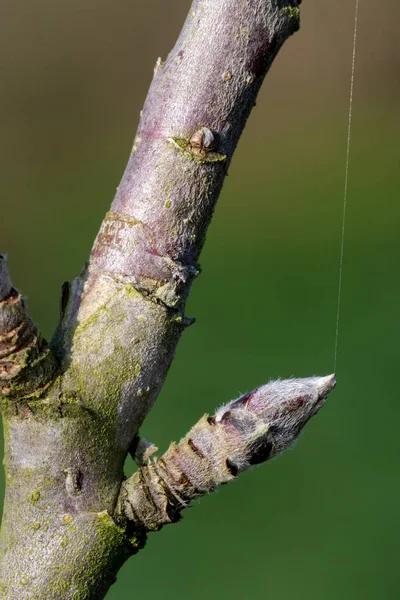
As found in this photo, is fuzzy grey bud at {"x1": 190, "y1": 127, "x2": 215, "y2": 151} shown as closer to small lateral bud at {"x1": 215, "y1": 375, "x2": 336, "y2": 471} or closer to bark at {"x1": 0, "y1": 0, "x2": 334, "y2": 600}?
bark at {"x1": 0, "y1": 0, "x2": 334, "y2": 600}

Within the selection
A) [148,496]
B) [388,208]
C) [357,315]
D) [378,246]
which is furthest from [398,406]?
[148,496]

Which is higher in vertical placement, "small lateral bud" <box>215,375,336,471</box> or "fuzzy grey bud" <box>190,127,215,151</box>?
"fuzzy grey bud" <box>190,127,215,151</box>

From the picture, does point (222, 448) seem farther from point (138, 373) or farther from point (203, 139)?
point (203, 139)

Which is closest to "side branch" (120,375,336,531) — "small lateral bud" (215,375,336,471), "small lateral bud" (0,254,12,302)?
"small lateral bud" (215,375,336,471)

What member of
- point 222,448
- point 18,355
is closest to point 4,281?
point 18,355

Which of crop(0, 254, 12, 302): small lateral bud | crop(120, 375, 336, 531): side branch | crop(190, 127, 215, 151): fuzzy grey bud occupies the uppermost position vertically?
crop(190, 127, 215, 151): fuzzy grey bud

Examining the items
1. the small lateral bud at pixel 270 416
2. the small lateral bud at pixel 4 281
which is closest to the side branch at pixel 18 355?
the small lateral bud at pixel 4 281
